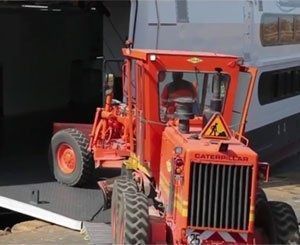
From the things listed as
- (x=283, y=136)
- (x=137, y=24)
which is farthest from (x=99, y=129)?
(x=283, y=136)

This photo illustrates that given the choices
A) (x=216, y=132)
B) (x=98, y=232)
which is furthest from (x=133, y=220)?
(x=98, y=232)

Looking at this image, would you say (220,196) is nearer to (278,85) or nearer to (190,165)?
(190,165)

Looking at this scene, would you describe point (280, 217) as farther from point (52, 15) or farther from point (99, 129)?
point (52, 15)

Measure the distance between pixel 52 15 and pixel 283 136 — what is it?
7.65 meters

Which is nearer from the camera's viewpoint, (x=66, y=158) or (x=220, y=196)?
(x=220, y=196)

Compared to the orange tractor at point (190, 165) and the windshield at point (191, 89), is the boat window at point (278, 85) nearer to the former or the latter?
the orange tractor at point (190, 165)

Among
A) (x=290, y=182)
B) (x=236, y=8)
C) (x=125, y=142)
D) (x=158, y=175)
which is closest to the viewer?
(x=158, y=175)

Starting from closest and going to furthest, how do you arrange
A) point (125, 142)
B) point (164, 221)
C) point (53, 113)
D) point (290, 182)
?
point (164, 221) < point (125, 142) < point (290, 182) < point (53, 113)

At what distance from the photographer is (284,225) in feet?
18.5

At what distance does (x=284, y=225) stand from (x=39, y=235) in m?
3.19

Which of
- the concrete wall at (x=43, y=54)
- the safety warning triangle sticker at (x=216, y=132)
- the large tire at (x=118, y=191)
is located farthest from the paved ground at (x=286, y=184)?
the concrete wall at (x=43, y=54)

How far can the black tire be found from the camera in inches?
206

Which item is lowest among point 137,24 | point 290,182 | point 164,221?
point 290,182

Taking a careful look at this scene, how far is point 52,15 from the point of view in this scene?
17750 mm
